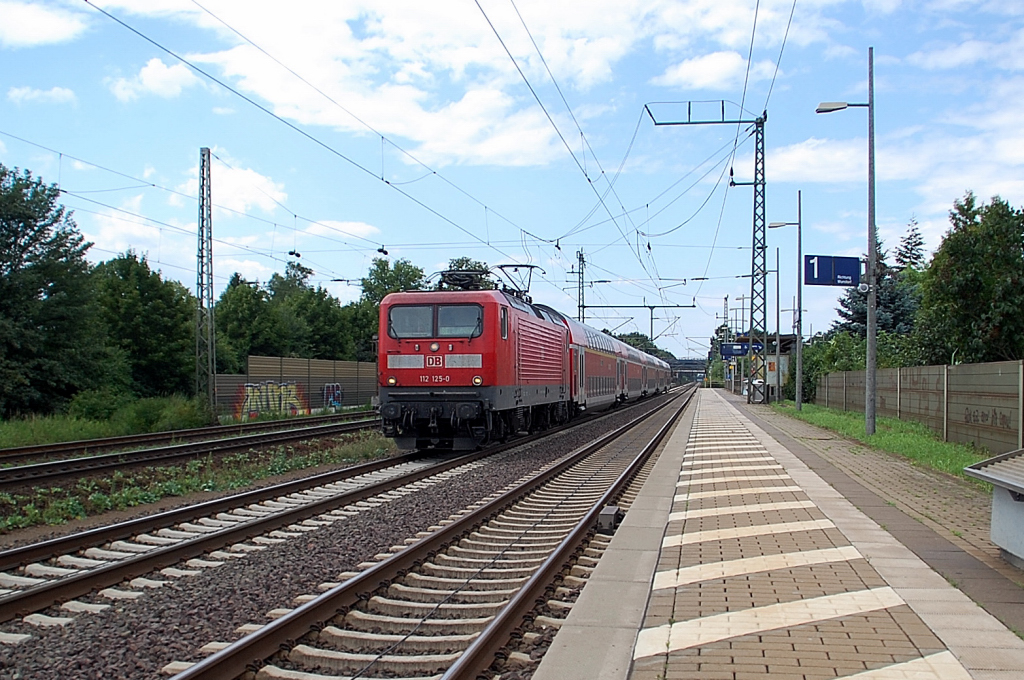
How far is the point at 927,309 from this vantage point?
80.6 feet

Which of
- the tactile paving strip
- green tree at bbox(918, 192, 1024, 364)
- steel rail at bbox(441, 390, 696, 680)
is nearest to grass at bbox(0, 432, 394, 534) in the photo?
steel rail at bbox(441, 390, 696, 680)

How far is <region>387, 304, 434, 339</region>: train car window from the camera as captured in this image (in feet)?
55.0

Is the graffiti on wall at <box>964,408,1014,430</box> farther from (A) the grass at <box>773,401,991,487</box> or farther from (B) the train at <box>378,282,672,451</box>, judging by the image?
(B) the train at <box>378,282,672,451</box>

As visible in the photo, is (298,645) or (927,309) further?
(927,309)

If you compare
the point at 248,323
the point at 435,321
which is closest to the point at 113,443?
the point at 435,321

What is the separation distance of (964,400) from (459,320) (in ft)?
33.7

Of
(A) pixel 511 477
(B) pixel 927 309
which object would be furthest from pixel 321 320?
(A) pixel 511 477

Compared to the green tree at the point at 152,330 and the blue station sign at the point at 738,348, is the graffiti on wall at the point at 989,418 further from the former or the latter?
the blue station sign at the point at 738,348

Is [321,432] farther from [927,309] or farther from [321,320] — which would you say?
[321,320]

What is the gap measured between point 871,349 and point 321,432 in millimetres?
13685

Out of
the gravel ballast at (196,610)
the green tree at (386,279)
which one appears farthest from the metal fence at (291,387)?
the green tree at (386,279)

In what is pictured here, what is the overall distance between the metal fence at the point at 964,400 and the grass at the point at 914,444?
0.90 ft

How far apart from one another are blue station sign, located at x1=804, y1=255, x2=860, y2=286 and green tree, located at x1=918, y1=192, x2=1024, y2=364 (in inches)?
93.3

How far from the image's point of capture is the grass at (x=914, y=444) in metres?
14.6
